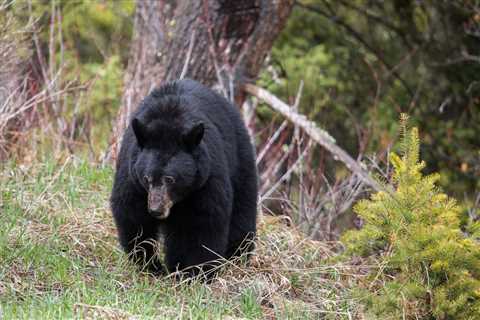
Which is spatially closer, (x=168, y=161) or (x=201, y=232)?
(x=168, y=161)

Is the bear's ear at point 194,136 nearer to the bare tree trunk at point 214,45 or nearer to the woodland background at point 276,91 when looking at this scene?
the woodland background at point 276,91

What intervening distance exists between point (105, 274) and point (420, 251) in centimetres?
196

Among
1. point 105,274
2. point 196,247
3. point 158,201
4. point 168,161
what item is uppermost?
point 168,161

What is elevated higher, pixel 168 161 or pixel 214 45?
pixel 214 45

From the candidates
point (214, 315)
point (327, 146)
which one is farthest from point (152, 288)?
point (327, 146)

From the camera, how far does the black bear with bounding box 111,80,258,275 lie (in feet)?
17.5

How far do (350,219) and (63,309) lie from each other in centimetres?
509

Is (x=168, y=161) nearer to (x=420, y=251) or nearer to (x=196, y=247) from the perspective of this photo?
(x=196, y=247)

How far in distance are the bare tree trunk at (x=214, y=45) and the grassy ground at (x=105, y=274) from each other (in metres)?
1.82

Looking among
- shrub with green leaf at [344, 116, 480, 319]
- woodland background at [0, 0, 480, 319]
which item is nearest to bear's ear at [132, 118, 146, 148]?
woodland background at [0, 0, 480, 319]

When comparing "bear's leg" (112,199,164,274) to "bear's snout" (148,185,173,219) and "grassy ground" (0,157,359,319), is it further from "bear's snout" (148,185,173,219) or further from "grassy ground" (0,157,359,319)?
"bear's snout" (148,185,173,219)

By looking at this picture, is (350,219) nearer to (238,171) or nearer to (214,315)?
(238,171)

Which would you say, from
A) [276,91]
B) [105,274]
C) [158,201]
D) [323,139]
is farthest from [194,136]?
[276,91]

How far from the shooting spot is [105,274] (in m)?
5.79
